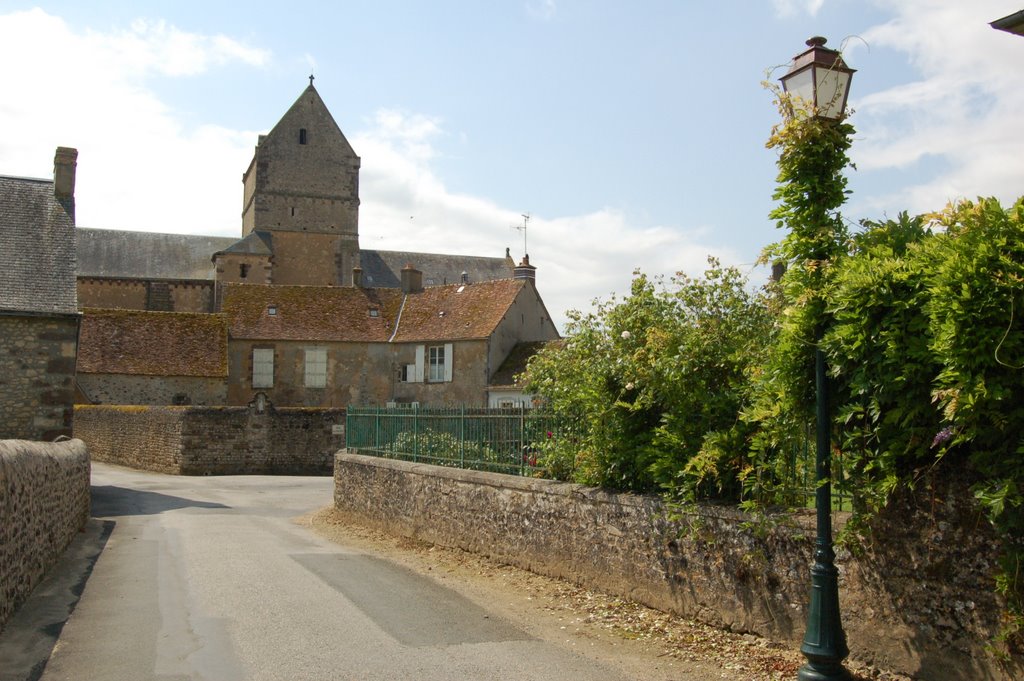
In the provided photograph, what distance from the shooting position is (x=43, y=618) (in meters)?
7.90

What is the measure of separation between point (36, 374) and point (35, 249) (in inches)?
128

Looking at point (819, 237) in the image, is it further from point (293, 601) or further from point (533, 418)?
point (293, 601)

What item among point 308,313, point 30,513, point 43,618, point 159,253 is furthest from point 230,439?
point 159,253

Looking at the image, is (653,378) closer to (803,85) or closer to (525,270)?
(803,85)

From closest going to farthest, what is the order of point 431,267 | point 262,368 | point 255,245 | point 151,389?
point 151,389 < point 262,368 < point 255,245 < point 431,267

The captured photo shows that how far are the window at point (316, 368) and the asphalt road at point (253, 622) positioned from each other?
85.5 feet

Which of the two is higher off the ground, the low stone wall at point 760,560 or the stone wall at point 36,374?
the stone wall at point 36,374

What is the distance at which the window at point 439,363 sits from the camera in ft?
127

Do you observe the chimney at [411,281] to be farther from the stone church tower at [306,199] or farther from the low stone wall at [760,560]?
the low stone wall at [760,560]

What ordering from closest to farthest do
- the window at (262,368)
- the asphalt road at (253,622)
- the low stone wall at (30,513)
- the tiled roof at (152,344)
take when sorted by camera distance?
the asphalt road at (253,622)
the low stone wall at (30,513)
the tiled roof at (152,344)
the window at (262,368)

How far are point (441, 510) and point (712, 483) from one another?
550 cm

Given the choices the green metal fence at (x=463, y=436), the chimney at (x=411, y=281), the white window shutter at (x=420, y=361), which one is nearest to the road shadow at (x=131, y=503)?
the green metal fence at (x=463, y=436)

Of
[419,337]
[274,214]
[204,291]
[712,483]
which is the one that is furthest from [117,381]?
[712,483]

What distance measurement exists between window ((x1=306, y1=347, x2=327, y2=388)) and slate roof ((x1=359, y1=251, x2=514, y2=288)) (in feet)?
71.5
